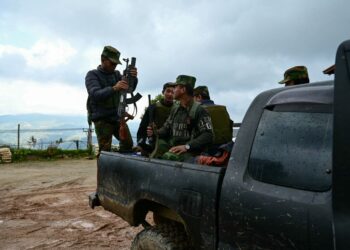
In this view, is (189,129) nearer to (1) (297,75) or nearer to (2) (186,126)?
(2) (186,126)

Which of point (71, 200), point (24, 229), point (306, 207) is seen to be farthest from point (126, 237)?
point (306, 207)

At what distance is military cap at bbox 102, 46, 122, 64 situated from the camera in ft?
A: 17.6

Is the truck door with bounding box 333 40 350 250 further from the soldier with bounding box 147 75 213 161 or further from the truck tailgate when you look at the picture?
the soldier with bounding box 147 75 213 161

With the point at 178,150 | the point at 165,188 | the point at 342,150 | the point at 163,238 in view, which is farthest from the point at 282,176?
the point at 178,150

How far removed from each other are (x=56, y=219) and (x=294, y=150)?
4.77 meters

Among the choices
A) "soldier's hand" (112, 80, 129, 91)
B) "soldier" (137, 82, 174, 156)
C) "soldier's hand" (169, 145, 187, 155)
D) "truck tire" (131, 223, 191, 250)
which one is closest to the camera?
"truck tire" (131, 223, 191, 250)

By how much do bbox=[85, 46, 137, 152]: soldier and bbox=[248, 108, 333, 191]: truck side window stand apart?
324cm

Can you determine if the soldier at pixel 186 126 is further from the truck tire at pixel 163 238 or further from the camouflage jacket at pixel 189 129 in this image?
the truck tire at pixel 163 238

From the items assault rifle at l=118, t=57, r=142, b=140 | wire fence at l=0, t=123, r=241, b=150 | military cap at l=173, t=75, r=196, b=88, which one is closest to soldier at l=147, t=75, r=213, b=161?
military cap at l=173, t=75, r=196, b=88

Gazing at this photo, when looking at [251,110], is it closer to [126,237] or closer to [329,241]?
[329,241]

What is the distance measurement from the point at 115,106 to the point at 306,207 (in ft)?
13.2

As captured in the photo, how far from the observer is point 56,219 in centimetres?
604

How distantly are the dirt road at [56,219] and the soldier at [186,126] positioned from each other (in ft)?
4.13

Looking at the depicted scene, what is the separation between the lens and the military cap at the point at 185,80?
181 inches
